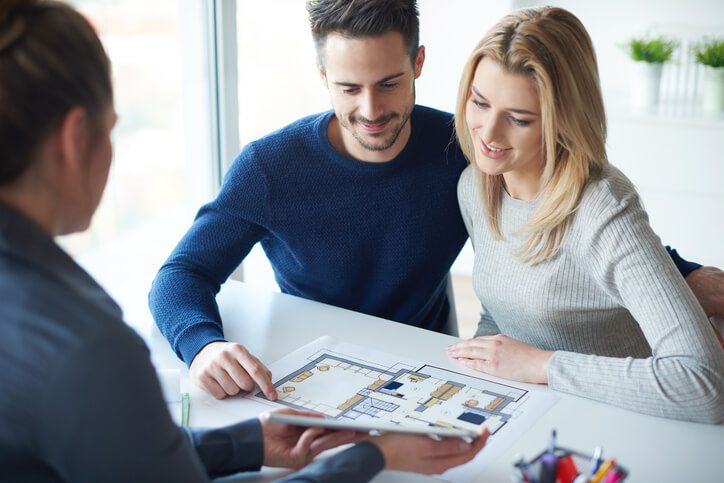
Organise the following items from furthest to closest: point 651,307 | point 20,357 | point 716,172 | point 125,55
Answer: point 716,172, point 125,55, point 651,307, point 20,357

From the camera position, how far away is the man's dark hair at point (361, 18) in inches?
58.8

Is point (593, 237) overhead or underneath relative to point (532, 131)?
underneath

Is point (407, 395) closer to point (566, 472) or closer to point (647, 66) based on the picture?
point (566, 472)

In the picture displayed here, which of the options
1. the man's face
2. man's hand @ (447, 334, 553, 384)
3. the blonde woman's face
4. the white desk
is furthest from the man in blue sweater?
man's hand @ (447, 334, 553, 384)

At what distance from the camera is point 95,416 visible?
0.66 metres

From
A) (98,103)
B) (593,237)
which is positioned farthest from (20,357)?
(593,237)

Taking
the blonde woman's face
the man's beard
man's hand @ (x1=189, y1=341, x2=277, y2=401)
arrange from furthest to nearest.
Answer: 1. the man's beard
2. the blonde woman's face
3. man's hand @ (x1=189, y1=341, x2=277, y2=401)

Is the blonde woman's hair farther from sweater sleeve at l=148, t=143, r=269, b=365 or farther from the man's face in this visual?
sweater sleeve at l=148, t=143, r=269, b=365

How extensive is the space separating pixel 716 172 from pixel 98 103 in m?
3.06

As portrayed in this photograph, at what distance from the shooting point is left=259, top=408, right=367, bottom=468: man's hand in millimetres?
1011

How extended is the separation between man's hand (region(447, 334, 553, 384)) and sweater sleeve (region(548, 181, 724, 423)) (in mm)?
25

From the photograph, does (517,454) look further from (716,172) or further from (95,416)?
(716,172)

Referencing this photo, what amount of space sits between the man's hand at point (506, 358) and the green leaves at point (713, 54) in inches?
95.9

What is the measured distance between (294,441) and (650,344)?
1.94 ft
